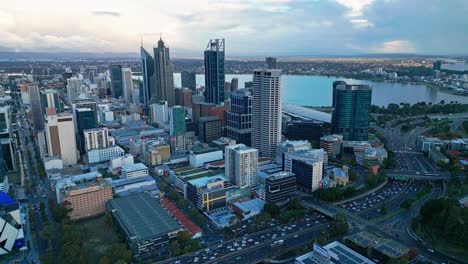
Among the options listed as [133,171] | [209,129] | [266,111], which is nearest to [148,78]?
[209,129]

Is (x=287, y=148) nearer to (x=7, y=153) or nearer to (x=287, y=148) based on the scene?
(x=287, y=148)

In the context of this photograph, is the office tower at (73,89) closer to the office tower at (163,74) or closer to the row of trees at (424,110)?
the office tower at (163,74)

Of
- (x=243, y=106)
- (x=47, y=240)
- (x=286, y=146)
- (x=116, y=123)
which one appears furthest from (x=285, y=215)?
(x=116, y=123)

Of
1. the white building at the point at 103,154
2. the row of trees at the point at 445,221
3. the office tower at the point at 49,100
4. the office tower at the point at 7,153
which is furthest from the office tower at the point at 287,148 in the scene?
the office tower at the point at 49,100

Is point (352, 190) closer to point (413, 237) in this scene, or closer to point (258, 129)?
point (413, 237)

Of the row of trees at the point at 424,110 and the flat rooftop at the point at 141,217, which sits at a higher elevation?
the row of trees at the point at 424,110

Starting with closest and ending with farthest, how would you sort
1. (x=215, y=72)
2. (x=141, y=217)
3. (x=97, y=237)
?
(x=97, y=237) < (x=141, y=217) < (x=215, y=72)

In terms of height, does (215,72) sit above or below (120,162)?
above
